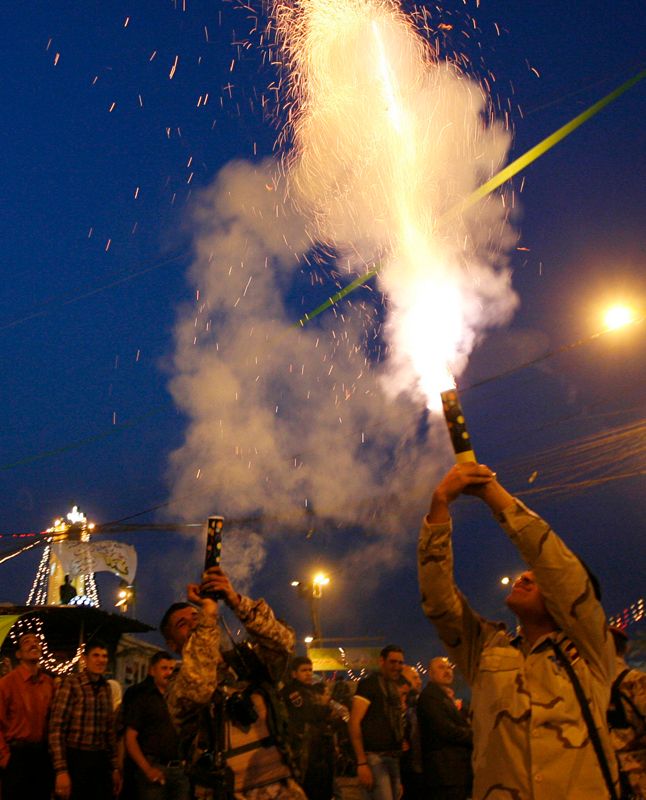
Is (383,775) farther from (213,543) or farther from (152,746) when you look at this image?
(213,543)

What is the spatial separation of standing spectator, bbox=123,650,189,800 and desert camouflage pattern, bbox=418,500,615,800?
3.69 metres

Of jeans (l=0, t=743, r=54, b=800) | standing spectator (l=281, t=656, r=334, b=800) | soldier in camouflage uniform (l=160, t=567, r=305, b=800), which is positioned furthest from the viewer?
standing spectator (l=281, t=656, r=334, b=800)

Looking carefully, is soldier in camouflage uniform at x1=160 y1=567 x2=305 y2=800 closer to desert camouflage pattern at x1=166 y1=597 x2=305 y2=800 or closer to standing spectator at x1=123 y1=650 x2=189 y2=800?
desert camouflage pattern at x1=166 y1=597 x2=305 y2=800

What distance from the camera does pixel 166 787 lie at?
6.07 m

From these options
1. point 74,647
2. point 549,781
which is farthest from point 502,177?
point 74,647

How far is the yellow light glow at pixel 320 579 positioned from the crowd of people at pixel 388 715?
1911cm

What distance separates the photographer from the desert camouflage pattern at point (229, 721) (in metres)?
3.73

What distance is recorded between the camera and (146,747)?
6.23 m

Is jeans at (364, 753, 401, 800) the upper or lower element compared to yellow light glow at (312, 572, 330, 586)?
lower

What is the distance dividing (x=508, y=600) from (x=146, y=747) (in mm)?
4419

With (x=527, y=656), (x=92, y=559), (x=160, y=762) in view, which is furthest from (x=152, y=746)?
(x=92, y=559)

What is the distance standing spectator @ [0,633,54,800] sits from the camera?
618 centimetres

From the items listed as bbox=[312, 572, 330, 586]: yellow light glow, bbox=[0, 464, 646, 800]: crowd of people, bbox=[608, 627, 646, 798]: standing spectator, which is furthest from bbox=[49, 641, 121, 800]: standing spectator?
bbox=[312, 572, 330, 586]: yellow light glow

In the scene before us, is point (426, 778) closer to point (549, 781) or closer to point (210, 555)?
point (210, 555)
